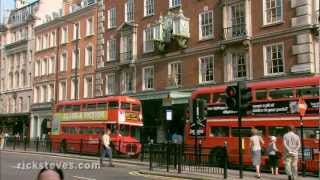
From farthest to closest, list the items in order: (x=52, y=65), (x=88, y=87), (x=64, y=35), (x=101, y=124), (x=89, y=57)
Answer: (x=52, y=65)
(x=64, y=35)
(x=89, y=57)
(x=88, y=87)
(x=101, y=124)

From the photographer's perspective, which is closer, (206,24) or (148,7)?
(206,24)

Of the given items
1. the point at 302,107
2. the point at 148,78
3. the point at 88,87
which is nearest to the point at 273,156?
the point at 302,107

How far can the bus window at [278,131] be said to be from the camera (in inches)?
896

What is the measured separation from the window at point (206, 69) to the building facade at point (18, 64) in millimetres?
31889

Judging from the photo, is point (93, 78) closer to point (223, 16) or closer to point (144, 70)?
point (144, 70)

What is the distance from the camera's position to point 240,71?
110 feet

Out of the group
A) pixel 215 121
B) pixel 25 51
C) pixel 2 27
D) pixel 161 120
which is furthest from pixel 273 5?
pixel 2 27

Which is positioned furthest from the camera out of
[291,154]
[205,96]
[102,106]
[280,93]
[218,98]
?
[102,106]

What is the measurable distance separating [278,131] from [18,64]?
50.0 meters

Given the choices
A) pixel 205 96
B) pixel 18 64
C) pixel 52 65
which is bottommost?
pixel 205 96

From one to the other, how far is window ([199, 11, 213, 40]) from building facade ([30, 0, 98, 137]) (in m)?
15.1

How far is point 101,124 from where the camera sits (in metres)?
34.7

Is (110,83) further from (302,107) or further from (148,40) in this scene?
(302,107)

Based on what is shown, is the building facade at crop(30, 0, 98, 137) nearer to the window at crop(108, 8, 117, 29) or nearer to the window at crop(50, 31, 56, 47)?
the window at crop(50, 31, 56, 47)
